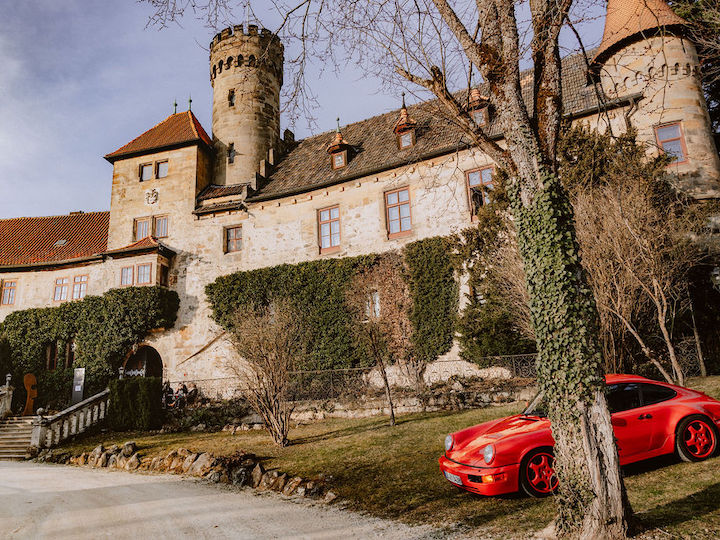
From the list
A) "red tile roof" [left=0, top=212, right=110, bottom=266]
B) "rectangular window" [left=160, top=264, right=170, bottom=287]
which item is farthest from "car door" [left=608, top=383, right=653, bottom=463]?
"red tile roof" [left=0, top=212, right=110, bottom=266]

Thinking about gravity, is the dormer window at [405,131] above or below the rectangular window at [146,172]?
below

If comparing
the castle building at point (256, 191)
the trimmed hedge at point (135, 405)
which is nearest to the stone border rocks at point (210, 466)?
the trimmed hedge at point (135, 405)

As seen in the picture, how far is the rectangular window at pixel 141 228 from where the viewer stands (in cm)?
2591

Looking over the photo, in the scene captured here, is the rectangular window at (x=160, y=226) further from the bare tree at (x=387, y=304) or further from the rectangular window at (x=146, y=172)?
the bare tree at (x=387, y=304)

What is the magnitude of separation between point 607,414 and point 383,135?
20.7 m

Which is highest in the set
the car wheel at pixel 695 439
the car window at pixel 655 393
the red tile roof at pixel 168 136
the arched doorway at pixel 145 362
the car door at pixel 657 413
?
the red tile roof at pixel 168 136

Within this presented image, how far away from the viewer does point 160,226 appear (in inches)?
1017

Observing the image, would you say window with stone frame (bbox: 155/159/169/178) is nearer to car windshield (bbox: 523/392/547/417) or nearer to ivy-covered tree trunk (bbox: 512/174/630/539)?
car windshield (bbox: 523/392/547/417)

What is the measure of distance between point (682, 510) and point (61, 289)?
97.3 feet

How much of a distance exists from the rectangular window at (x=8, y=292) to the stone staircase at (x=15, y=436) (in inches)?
418

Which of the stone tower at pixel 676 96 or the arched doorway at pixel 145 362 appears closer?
the stone tower at pixel 676 96

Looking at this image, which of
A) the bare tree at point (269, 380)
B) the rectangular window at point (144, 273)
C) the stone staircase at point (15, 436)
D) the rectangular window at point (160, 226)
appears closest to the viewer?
the bare tree at point (269, 380)

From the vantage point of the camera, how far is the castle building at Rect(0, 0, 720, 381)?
58.0ft

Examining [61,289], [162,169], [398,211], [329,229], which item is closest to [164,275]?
[162,169]
